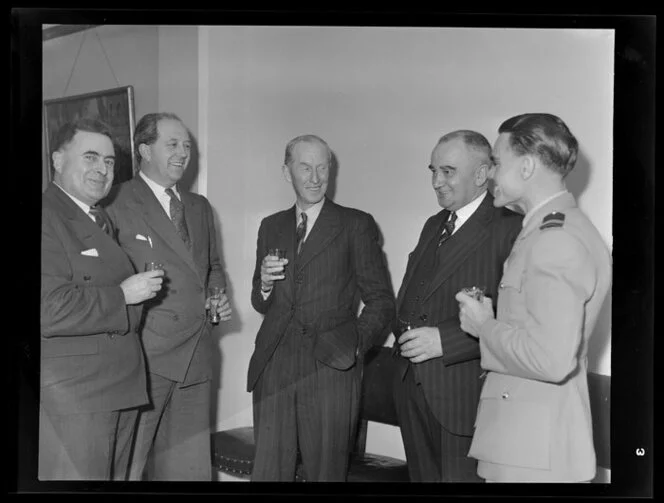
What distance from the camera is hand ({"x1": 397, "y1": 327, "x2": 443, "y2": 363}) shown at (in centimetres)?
308

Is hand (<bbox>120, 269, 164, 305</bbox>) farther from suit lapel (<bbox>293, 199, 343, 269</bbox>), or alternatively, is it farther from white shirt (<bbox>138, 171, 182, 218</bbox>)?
suit lapel (<bbox>293, 199, 343, 269</bbox>)

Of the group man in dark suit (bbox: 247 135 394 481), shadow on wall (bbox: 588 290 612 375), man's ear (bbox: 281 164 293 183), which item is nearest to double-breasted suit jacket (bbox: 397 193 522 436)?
man in dark suit (bbox: 247 135 394 481)

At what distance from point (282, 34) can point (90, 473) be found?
1.83 metres

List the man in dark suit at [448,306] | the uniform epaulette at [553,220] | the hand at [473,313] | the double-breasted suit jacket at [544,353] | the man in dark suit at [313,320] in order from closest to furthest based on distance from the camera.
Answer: the double-breasted suit jacket at [544,353], the uniform epaulette at [553,220], the hand at [473,313], the man in dark suit at [448,306], the man in dark suit at [313,320]

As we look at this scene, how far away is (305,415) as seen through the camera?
125 inches

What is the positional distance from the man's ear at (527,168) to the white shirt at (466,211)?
0.64 ft

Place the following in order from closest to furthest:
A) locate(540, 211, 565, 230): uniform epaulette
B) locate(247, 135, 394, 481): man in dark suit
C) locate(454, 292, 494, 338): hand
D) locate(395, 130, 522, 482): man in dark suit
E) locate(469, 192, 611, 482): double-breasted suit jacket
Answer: locate(469, 192, 611, 482): double-breasted suit jacket → locate(540, 211, 565, 230): uniform epaulette → locate(454, 292, 494, 338): hand → locate(395, 130, 522, 482): man in dark suit → locate(247, 135, 394, 481): man in dark suit

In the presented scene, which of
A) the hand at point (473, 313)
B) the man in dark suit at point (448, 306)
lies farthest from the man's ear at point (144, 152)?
the hand at point (473, 313)

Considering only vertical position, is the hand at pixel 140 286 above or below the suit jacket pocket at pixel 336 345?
above

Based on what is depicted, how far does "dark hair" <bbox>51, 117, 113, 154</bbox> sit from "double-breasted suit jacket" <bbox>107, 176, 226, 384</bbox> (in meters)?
0.24

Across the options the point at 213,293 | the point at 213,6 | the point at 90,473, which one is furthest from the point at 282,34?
the point at 90,473

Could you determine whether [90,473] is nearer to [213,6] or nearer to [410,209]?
[410,209]

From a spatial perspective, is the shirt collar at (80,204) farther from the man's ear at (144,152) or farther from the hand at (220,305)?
the hand at (220,305)

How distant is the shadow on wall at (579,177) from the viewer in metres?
3.12
